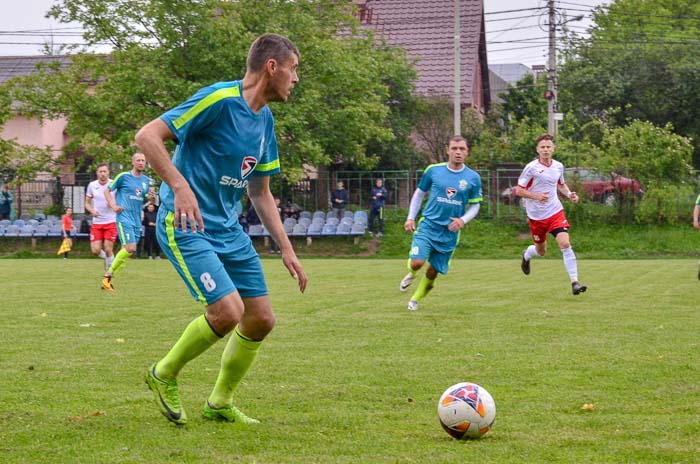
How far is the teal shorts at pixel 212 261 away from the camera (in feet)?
18.1

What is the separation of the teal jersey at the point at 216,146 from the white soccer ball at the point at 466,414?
160 centimetres

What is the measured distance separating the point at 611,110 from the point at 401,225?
44.6 feet

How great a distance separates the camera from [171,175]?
525 cm

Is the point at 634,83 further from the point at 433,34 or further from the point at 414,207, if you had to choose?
the point at 414,207

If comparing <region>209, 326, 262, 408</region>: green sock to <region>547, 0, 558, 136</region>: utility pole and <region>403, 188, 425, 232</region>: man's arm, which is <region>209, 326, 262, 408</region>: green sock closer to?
<region>403, 188, 425, 232</region>: man's arm

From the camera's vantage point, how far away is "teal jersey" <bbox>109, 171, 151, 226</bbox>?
17469mm

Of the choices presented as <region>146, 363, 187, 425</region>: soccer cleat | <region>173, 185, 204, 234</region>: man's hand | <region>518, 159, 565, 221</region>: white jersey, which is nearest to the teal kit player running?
<region>173, 185, 204, 234</region>: man's hand

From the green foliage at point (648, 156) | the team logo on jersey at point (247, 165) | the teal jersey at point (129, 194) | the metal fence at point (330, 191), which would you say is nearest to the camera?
the team logo on jersey at point (247, 165)

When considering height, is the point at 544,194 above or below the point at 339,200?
below

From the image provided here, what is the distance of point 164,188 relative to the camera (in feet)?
19.0

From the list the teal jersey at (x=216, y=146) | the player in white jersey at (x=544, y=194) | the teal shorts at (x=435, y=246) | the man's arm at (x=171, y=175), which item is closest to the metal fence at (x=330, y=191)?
the player in white jersey at (x=544, y=194)

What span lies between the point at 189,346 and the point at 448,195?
25.6 ft

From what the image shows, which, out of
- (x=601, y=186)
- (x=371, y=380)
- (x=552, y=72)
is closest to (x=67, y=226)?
(x=601, y=186)

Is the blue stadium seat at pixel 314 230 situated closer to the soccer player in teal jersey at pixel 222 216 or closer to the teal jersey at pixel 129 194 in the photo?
the teal jersey at pixel 129 194
